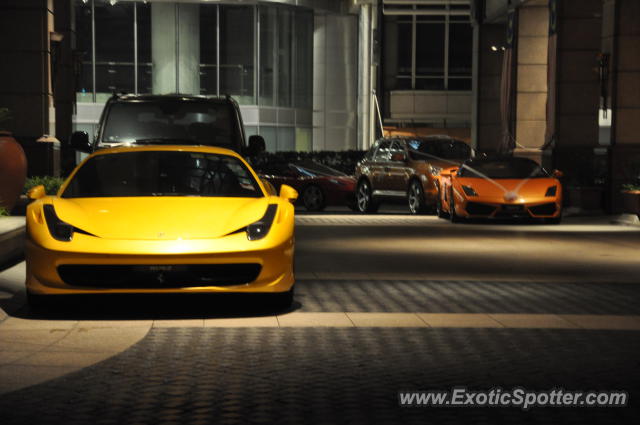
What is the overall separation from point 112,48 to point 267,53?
6.43 meters

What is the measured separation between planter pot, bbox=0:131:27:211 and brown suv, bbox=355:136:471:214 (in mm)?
10069

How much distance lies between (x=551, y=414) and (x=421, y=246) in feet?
38.8

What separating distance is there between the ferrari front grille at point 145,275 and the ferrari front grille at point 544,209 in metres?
14.1

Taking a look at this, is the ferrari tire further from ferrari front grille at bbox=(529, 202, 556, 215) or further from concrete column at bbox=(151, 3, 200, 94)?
concrete column at bbox=(151, 3, 200, 94)

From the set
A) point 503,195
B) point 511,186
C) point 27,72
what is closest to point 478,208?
point 503,195

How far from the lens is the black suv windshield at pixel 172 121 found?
16562 millimetres

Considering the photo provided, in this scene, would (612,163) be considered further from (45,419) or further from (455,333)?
(45,419)

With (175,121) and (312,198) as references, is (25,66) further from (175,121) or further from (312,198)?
(175,121)

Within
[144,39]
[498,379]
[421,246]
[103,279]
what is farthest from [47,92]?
[144,39]

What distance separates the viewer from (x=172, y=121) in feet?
54.9

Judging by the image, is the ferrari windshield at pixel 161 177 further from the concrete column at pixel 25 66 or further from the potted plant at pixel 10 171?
the concrete column at pixel 25 66

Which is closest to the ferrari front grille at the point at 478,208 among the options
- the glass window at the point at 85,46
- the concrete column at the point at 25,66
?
the concrete column at the point at 25,66

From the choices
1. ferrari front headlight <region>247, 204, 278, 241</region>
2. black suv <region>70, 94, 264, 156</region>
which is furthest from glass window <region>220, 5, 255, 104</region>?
ferrari front headlight <region>247, 204, 278, 241</region>

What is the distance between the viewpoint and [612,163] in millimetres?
26734
